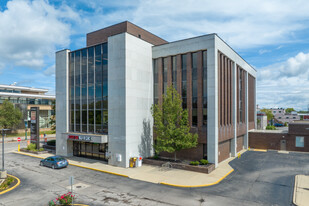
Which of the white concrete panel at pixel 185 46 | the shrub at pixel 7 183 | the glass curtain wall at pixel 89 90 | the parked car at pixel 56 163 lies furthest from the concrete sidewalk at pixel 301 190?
the shrub at pixel 7 183

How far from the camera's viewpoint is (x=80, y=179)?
21547 millimetres

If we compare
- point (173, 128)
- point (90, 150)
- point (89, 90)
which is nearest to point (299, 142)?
point (173, 128)

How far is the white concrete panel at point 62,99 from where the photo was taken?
3250cm

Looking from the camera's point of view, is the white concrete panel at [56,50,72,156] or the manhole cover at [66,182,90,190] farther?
the white concrete panel at [56,50,72,156]

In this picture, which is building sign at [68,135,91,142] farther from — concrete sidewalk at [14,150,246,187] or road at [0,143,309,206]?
road at [0,143,309,206]

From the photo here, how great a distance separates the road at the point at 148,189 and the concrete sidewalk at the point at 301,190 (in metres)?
0.45

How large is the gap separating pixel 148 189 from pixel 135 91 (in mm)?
12706

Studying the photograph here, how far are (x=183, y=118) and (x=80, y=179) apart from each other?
13.3 metres

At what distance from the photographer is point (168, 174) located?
894 inches

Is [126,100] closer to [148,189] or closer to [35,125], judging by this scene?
[148,189]

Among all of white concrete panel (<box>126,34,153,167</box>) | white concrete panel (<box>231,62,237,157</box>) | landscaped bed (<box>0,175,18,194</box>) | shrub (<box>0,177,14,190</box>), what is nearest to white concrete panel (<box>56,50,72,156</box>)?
landscaped bed (<box>0,175,18,194</box>)

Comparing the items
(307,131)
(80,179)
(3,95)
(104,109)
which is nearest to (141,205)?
(80,179)

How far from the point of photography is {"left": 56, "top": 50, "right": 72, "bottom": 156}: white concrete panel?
32500 millimetres

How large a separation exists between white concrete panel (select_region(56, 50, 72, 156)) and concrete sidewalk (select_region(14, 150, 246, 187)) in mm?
5761
